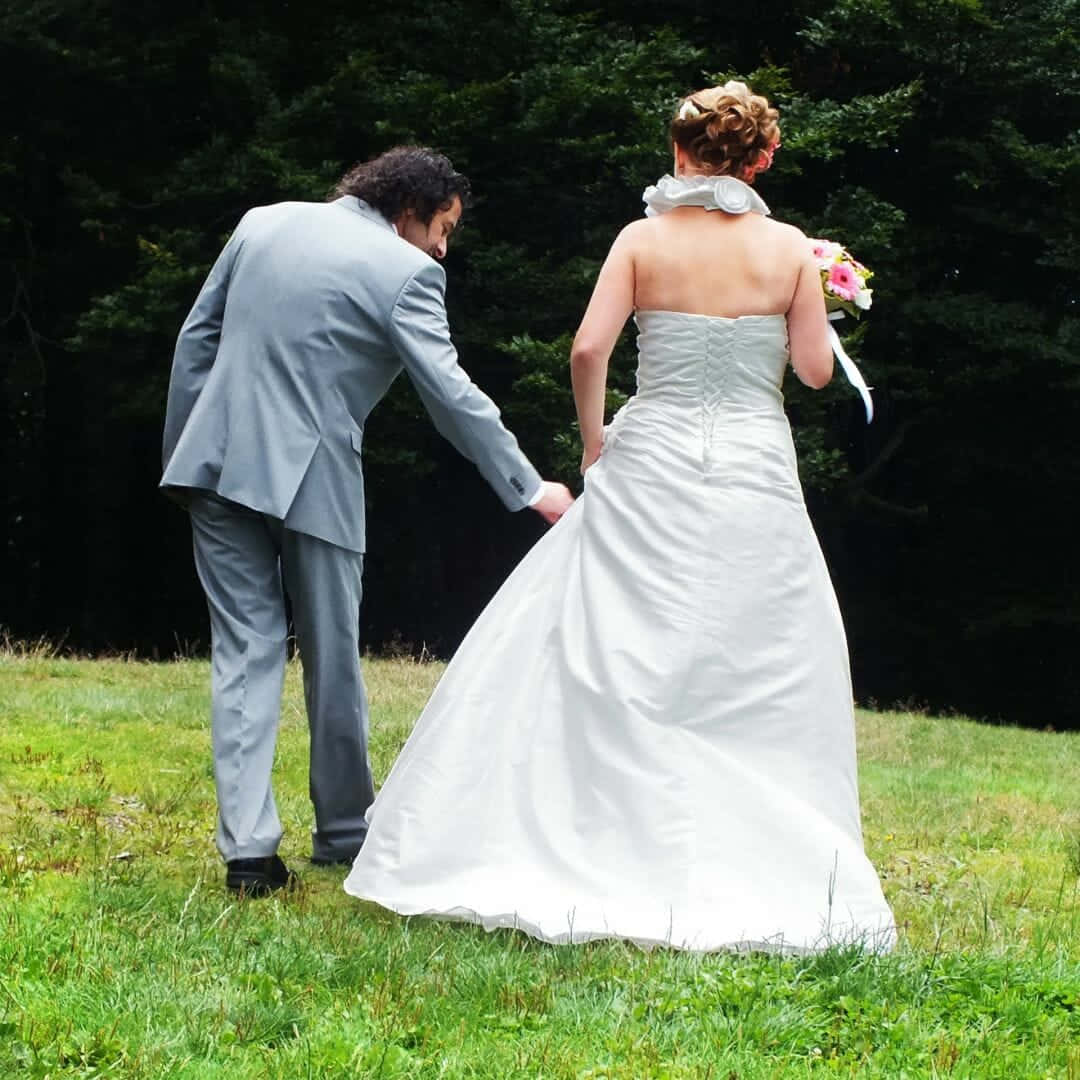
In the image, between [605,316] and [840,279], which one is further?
[840,279]

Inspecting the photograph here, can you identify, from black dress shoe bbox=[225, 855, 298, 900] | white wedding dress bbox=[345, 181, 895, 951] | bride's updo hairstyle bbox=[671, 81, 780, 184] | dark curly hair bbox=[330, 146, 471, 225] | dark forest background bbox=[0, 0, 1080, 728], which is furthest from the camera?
dark forest background bbox=[0, 0, 1080, 728]

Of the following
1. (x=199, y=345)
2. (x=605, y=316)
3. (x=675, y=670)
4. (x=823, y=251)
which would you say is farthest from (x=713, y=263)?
(x=199, y=345)

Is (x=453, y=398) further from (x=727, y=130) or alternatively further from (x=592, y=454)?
→ (x=727, y=130)

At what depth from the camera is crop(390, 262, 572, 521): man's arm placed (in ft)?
15.6

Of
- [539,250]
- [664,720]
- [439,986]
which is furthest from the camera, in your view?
[539,250]

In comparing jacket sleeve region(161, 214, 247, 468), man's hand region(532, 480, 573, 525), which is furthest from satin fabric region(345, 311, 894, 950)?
jacket sleeve region(161, 214, 247, 468)

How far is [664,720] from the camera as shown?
14.1 ft

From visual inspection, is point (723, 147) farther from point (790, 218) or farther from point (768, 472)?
point (790, 218)

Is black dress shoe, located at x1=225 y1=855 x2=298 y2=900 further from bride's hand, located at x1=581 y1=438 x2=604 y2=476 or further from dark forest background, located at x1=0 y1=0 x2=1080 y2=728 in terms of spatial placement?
dark forest background, located at x1=0 y1=0 x2=1080 y2=728

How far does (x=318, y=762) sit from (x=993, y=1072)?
2591mm

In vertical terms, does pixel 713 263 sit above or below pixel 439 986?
above

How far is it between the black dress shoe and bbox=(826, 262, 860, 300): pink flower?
97.9 inches

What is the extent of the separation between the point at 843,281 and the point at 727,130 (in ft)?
2.25

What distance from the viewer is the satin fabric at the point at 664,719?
4.09m
